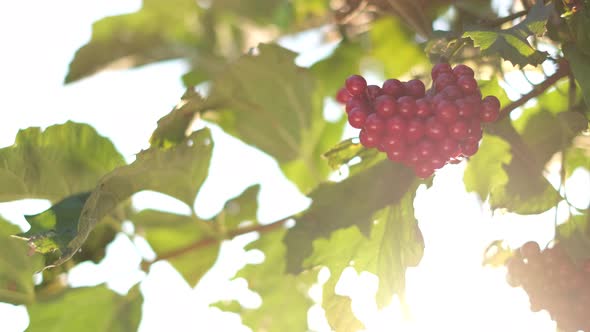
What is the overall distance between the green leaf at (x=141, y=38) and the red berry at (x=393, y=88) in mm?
1365

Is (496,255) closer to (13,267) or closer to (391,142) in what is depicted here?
(391,142)

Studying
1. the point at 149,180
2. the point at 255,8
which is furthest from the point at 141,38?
the point at 149,180

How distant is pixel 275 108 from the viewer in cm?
236

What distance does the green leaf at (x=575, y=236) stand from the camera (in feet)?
6.23

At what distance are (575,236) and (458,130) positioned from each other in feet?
1.96

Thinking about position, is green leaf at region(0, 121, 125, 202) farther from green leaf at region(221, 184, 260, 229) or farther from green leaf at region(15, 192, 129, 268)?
green leaf at region(221, 184, 260, 229)

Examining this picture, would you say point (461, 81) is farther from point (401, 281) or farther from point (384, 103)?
point (401, 281)

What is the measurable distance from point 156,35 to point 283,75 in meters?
0.86

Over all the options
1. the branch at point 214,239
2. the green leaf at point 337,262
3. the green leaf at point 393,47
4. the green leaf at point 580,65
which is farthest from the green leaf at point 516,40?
the green leaf at point 393,47

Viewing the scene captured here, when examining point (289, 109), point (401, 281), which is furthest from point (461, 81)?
point (289, 109)

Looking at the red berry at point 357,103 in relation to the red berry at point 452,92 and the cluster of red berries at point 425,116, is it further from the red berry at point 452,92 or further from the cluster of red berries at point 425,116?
the red berry at point 452,92

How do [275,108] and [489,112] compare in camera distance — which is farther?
[275,108]

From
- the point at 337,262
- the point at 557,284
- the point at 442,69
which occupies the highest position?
the point at 442,69

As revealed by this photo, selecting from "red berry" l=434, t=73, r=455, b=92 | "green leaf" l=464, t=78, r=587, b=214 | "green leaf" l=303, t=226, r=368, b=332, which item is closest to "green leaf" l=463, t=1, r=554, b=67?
"red berry" l=434, t=73, r=455, b=92
